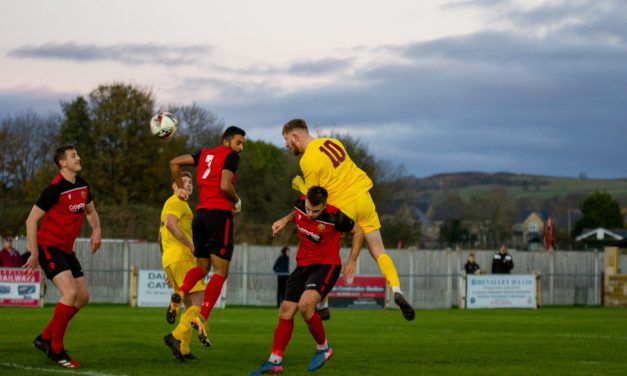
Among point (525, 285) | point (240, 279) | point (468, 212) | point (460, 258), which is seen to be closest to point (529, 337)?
point (525, 285)

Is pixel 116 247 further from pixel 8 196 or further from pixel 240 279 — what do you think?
pixel 8 196

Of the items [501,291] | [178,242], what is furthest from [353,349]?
[501,291]

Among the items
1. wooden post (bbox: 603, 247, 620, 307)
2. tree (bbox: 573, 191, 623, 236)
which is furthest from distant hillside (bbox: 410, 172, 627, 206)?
wooden post (bbox: 603, 247, 620, 307)

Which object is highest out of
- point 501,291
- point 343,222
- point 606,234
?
point 606,234

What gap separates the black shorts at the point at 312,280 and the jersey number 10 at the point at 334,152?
1.19m

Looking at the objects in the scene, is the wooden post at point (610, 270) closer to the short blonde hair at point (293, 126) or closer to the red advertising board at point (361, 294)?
the red advertising board at point (361, 294)

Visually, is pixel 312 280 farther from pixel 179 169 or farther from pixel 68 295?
pixel 68 295

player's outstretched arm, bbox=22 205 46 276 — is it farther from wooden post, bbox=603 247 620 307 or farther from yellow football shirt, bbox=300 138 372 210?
wooden post, bbox=603 247 620 307

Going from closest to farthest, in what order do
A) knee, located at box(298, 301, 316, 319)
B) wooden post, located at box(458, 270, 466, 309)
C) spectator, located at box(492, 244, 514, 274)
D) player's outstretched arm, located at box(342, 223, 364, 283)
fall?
1. knee, located at box(298, 301, 316, 319)
2. player's outstretched arm, located at box(342, 223, 364, 283)
3. wooden post, located at box(458, 270, 466, 309)
4. spectator, located at box(492, 244, 514, 274)

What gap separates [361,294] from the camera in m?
33.6

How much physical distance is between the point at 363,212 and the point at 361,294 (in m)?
22.1

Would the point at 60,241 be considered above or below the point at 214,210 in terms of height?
below

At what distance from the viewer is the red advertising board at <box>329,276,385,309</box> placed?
33.2 metres

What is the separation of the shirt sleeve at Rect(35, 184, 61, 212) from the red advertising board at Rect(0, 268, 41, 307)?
65.1 feet
